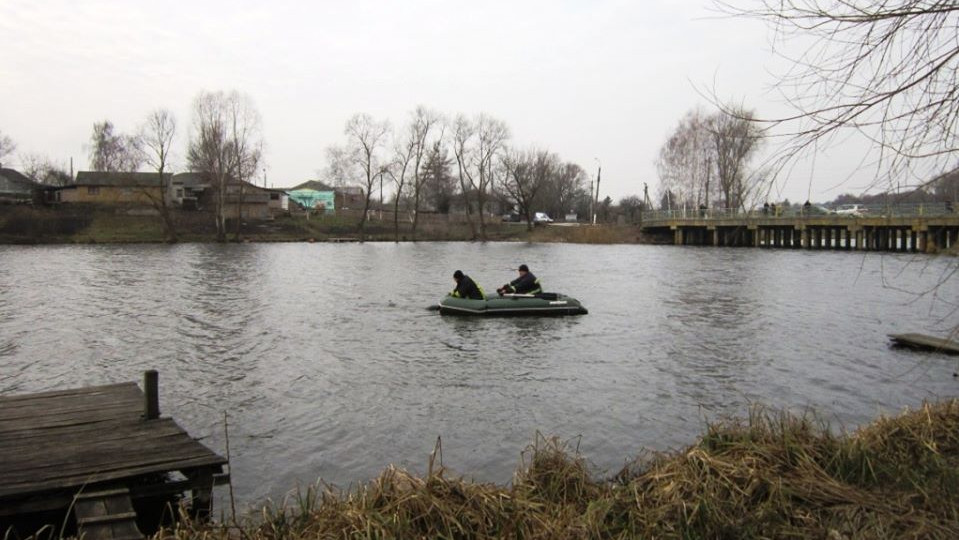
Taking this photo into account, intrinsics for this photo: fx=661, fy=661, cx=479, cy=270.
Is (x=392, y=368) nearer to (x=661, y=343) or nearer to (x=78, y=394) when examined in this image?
A: (x=78, y=394)

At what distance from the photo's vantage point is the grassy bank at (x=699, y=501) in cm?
444

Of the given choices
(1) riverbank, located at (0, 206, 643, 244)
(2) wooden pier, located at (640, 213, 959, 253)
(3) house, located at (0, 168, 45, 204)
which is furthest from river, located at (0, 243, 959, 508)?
(3) house, located at (0, 168, 45, 204)

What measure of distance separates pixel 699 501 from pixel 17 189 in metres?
88.5

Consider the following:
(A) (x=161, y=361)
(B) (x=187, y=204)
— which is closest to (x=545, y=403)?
(A) (x=161, y=361)

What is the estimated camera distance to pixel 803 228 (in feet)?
165

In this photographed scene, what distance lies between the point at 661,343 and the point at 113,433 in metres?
11.8

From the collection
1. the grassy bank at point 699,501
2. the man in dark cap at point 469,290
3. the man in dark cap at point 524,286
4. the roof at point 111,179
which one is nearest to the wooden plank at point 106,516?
the grassy bank at point 699,501

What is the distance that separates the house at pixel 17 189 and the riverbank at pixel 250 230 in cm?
478

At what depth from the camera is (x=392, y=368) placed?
1302 cm

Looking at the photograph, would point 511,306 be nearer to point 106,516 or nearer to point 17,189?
point 106,516

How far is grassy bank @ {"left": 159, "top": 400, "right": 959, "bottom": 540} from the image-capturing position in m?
4.44

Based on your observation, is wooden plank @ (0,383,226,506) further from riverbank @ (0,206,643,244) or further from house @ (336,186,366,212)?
house @ (336,186,366,212)

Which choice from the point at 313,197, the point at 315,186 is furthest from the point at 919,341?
the point at 315,186

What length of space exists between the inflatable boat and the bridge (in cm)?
2081
